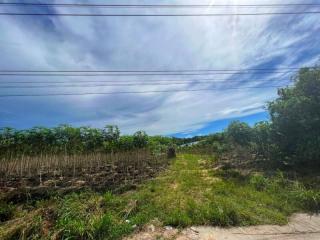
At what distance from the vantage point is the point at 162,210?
223 inches

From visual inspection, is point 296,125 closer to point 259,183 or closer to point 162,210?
point 259,183

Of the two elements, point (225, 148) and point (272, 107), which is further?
point (225, 148)

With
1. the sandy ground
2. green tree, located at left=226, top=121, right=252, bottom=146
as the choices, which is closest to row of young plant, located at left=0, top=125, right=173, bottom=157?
green tree, located at left=226, top=121, right=252, bottom=146

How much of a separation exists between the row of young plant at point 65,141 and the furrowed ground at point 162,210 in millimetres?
6255

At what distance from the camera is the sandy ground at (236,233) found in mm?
4582

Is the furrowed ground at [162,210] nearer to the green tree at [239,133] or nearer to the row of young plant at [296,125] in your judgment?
the row of young plant at [296,125]

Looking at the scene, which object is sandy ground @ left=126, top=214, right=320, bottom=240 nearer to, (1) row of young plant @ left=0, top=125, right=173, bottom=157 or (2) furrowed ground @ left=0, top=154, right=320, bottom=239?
(2) furrowed ground @ left=0, top=154, right=320, bottom=239

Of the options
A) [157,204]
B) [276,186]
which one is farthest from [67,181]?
[276,186]

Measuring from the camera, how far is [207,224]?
5094 mm

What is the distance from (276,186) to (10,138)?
479 inches

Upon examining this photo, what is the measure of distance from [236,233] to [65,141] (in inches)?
454

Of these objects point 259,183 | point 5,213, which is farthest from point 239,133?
point 5,213

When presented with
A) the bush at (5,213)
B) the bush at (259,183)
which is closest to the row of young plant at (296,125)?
the bush at (259,183)

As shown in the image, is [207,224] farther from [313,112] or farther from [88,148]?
[88,148]
